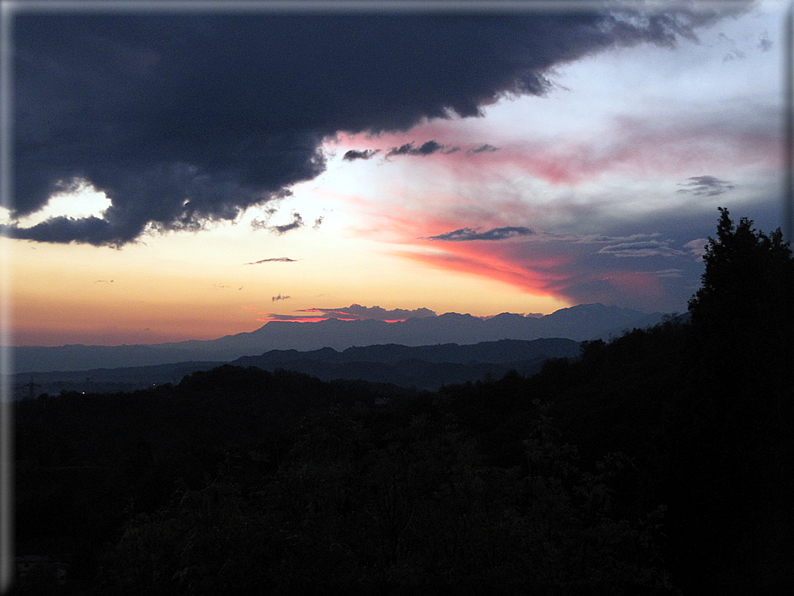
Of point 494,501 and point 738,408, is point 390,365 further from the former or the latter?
point 494,501

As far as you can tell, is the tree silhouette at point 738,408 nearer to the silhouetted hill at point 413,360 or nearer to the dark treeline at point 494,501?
the dark treeline at point 494,501

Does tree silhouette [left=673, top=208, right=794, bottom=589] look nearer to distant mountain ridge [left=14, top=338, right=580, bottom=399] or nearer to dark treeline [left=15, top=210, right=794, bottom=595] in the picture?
dark treeline [left=15, top=210, right=794, bottom=595]

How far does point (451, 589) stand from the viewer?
4.71 metres

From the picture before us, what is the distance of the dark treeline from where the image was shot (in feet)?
15.4

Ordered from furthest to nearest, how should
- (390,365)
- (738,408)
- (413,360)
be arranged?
(413,360) < (390,365) < (738,408)

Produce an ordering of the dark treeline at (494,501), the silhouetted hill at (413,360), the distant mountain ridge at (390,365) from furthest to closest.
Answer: the silhouetted hill at (413,360) < the distant mountain ridge at (390,365) < the dark treeline at (494,501)

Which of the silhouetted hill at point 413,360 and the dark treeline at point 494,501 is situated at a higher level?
the dark treeline at point 494,501

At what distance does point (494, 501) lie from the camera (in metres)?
5.28

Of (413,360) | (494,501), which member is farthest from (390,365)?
(494,501)

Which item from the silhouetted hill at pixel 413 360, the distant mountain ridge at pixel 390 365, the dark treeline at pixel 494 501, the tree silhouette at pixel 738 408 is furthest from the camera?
the silhouetted hill at pixel 413 360

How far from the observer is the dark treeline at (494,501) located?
4684 mm

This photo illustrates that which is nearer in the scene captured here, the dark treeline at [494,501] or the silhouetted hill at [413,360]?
the dark treeline at [494,501]

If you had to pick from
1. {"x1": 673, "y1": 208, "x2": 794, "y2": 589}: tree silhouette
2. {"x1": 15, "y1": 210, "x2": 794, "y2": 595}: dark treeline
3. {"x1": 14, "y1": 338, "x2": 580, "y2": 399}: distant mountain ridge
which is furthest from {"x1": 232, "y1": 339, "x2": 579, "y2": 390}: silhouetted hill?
{"x1": 673, "y1": 208, "x2": 794, "y2": 589}: tree silhouette

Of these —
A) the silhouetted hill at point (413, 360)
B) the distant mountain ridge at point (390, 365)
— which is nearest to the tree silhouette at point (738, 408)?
the distant mountain ridge at point (390, 365)
